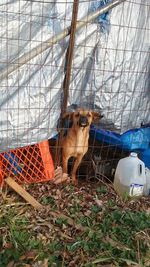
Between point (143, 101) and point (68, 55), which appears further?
point (143, 101)

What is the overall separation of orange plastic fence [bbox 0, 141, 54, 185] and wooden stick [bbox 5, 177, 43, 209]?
28 cm

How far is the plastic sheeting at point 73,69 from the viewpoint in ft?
13.1

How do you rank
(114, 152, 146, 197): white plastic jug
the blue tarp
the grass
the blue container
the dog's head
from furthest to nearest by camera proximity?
the blue container
the blue tarp
the dog's head
(114, 152, 146, 197): white plastic jug
the grass

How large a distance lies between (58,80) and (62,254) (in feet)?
6.56

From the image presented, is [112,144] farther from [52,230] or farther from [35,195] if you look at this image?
[52,230]

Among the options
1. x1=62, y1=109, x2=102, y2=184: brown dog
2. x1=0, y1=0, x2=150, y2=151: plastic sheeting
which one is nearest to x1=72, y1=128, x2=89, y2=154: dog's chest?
x1=62, y1=109, x2=102, y2=184: brown dog

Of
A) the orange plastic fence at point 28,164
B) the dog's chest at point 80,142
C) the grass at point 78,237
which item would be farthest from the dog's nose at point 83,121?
the grass at point 78,237

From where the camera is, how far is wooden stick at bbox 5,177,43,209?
3725 mm

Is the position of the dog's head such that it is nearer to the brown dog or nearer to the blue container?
the brown dog

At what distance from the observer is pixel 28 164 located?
4.38 metres

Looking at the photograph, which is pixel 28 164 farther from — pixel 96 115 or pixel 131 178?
pixel 131 178

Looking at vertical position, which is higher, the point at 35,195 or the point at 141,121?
the point at 141,121

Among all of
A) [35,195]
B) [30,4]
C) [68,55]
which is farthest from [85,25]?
[35,195]

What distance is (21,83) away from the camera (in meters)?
4.10
